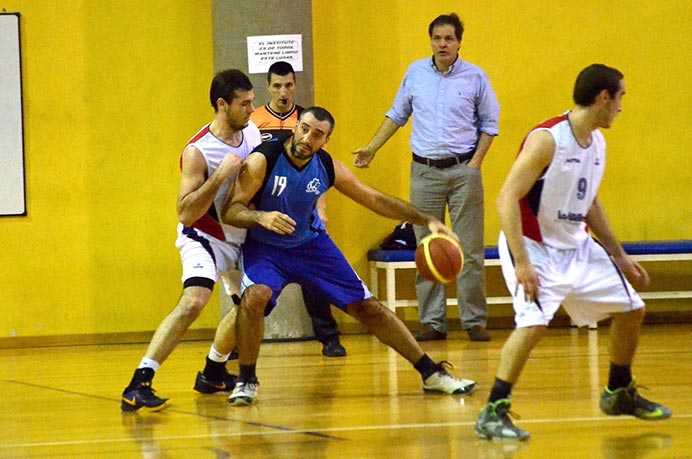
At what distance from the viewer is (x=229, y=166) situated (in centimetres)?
531

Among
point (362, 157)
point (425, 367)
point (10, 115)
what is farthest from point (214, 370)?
point (10, 115)

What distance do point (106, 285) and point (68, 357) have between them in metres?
0.96

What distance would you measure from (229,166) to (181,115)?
147 inches

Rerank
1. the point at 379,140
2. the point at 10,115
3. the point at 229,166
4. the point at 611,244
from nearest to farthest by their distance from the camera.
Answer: the point at 611,244
the point at 229,166
the point at 379,140
the point at 10,115

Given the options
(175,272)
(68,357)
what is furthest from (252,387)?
(175,272)

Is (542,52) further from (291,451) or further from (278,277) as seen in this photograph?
(291,451)

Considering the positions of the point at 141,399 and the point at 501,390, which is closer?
the point at 501,390

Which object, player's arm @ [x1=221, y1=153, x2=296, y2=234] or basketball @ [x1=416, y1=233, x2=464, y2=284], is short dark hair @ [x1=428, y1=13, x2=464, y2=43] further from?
basketball @ [x1=416, y1=233, x2=464, y2=284]

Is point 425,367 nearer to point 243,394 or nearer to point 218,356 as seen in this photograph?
point 243,394

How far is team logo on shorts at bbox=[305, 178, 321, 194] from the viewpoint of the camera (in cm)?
541

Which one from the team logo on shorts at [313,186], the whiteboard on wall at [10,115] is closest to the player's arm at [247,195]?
the team logo on shorts at [313,186]

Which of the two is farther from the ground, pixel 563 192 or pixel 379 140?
pixel 379 140

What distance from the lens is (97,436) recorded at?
15.5ft

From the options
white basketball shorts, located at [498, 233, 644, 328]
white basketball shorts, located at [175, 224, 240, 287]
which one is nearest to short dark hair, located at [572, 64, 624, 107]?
white basketball shorts, located at [498, 233, 644, 328]
